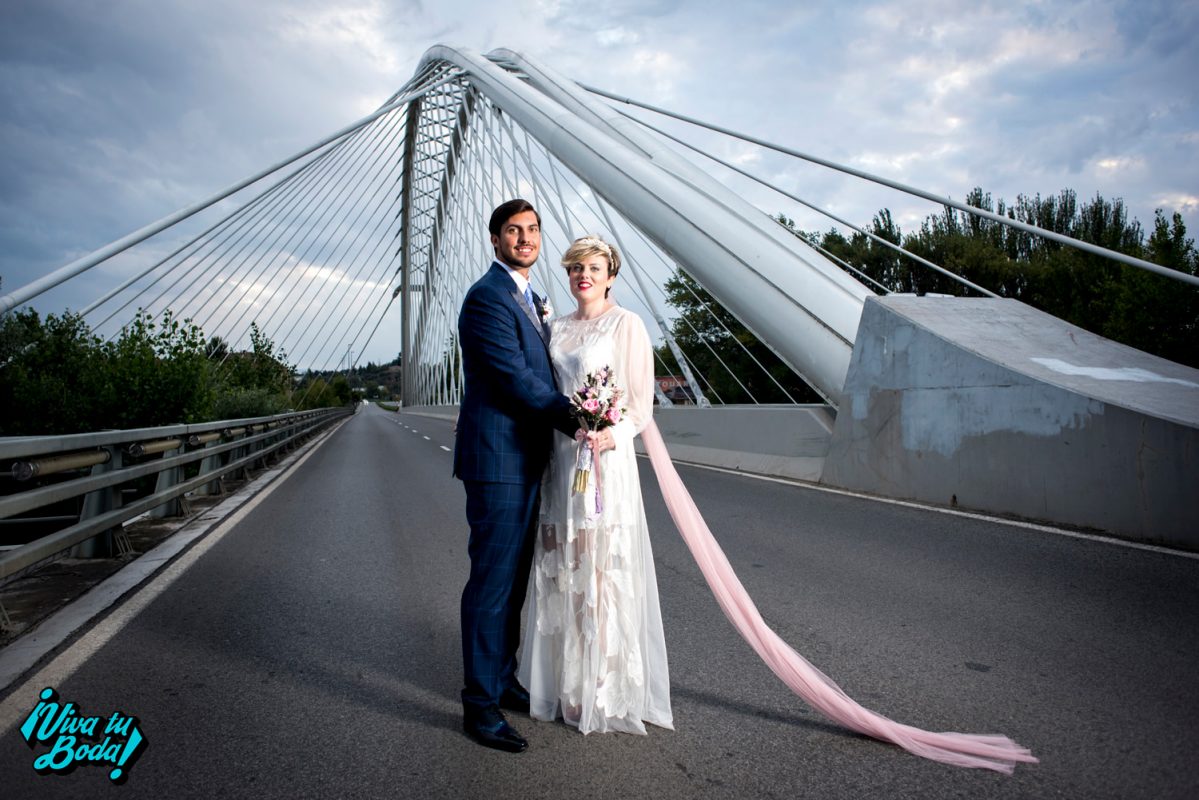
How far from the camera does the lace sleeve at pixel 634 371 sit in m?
3.01

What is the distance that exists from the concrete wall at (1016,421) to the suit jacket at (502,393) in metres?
4.44

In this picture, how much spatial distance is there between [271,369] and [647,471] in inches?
1261

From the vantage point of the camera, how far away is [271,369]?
39031 millimetres

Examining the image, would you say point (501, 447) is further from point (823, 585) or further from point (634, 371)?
point (823, 585)

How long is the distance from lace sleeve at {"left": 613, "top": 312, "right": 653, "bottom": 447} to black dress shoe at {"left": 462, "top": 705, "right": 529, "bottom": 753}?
1.11 metres

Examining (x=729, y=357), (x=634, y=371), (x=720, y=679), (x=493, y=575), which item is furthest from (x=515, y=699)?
(x=729, y=357)

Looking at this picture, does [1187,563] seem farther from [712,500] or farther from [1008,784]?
[712,500]

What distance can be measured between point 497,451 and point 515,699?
0.95 meters

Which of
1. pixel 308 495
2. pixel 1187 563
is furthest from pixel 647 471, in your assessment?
pixel 1187 563

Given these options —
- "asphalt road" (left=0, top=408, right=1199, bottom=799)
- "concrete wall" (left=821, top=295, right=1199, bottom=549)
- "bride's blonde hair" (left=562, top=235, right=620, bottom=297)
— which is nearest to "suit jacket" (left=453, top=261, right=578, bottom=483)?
"bride's blonde hair" (left=562, top=235, right=620, bottom=297)

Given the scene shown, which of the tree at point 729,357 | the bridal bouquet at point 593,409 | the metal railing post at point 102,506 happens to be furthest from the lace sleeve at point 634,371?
the tree at point 729,357

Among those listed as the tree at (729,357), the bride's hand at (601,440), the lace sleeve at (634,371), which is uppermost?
the tree at (729,357)

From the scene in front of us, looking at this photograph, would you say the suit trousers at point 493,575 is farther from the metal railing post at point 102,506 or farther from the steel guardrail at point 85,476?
the metal railing post at point 102,506

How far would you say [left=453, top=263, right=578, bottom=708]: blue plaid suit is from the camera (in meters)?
2.82
